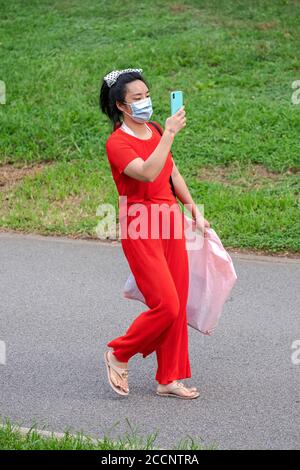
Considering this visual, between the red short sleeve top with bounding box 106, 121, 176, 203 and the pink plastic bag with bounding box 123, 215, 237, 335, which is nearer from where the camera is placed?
the red short sleeve top with bounding box 106, 121, 176, 203

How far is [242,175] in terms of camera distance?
33.6 feet

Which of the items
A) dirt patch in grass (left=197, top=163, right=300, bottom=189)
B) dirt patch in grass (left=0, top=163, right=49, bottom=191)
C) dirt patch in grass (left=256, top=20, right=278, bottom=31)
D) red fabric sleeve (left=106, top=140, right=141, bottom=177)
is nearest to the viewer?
red fabric sleeve (left=106, top=140, right=141, bottom=177)

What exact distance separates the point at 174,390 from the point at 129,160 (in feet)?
4.50

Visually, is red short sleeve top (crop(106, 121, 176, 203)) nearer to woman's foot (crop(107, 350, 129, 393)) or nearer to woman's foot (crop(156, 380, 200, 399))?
woman's foot (crop(107, 350, 129, 393))

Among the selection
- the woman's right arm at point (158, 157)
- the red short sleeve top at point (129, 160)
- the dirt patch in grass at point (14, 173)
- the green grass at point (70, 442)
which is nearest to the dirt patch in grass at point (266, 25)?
the dirt patch in grass at point (14, 173)

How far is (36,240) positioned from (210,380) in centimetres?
334

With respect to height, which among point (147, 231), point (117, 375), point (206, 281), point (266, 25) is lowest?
point (117, 375)

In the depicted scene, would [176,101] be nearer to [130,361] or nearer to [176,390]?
[176,390]

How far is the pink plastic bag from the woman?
189 mm

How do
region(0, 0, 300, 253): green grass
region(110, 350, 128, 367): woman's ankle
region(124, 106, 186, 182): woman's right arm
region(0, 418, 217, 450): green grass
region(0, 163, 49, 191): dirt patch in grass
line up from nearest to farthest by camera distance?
region(0, 418, 217, 450): green grass, region(124, 106, 186, 182): woman's right arm, region(110, 350, 128, 367): woman's ankle, region(0, 0, 300, 253): green grass, region(0, 163, 49, 191): dirt patch in grass

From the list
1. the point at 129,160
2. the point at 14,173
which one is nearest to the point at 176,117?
the point at 129,160

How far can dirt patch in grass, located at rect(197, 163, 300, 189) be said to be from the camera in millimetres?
10109

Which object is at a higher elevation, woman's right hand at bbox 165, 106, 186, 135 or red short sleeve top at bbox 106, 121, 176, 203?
woman's right hand at bbox 165, 106, 186, 135

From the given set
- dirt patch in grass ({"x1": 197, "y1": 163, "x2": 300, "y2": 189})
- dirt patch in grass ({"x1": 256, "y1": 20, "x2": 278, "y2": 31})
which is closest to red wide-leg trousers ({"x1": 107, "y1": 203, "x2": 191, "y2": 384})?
dirt patch in grass ({"x1": 197, "y1": 163, "x2": 300, "y2": 189})
